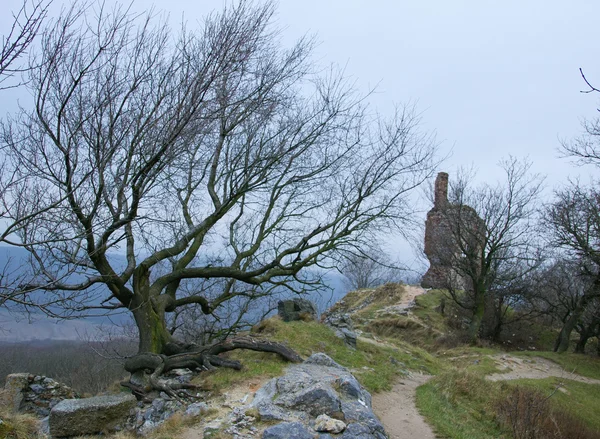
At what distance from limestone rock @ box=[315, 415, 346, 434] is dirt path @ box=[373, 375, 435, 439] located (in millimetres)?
1025

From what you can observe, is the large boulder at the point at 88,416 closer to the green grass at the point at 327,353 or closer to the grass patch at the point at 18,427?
the grass patch at the point at 18,427

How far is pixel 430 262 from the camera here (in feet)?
80.7

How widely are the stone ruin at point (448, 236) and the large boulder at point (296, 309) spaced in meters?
9.42

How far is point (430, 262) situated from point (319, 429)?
19.6 metres

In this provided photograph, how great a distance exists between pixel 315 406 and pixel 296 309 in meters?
8.06

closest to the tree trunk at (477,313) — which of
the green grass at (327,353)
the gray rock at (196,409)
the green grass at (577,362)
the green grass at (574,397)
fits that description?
the green grass at (577,362)

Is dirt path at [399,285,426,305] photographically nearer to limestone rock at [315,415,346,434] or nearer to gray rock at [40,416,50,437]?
limestone rock at [315,415,346,434]

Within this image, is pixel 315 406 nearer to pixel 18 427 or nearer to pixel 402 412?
pixel 402 412

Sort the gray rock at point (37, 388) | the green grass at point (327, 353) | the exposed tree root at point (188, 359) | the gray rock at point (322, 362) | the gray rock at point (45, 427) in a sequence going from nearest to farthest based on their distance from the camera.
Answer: the gray rock at point (45, 427) → the exposed tree root at point (188, 359) → the green grass at point (327, 353) → the gray rock at point (322, 362) → the gray rock at point (37, 388)

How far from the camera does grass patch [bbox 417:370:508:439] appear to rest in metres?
7.44

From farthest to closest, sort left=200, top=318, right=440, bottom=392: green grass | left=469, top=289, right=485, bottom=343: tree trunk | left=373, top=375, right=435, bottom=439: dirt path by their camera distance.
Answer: left=469, top=289, right=485, bottom=343: tree trunk
left=200, top=318, right=440, bottom=392: green grass
left=373, top=375, right=435, bottom=439: dirt path

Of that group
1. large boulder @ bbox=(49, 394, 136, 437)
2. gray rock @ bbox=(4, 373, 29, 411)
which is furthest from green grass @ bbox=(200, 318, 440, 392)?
gray rock @ bbox=(4, 373, 29, 411)

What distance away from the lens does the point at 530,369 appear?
51.8 ft

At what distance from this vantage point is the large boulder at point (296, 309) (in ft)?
46.1
